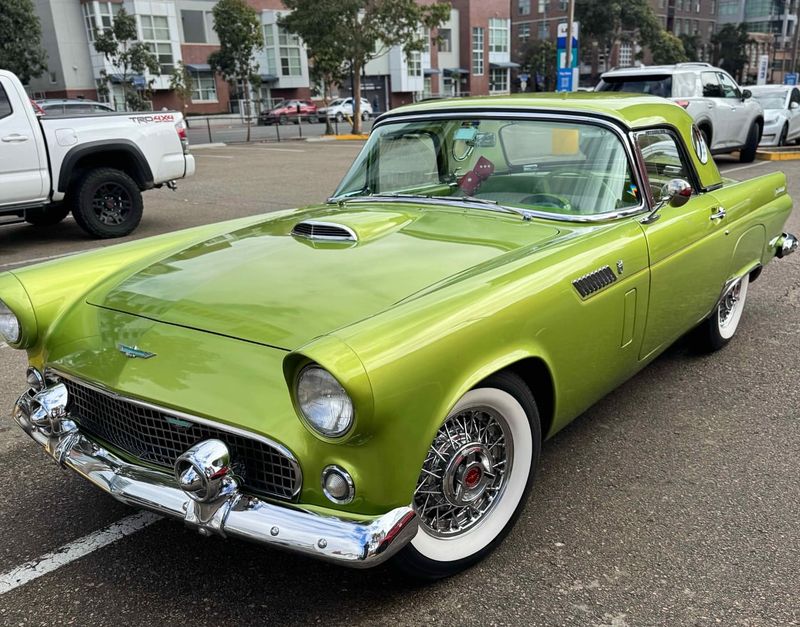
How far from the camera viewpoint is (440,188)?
12.0 ft

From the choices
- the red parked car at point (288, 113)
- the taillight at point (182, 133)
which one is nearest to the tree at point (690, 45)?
the red parked car at point (288, 113)

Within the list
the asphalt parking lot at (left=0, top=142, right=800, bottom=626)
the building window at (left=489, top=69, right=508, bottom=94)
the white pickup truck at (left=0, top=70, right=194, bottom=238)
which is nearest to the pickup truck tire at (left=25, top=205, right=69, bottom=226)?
the white pickup truck at (left=0, top=70, right=194, bottom=238)

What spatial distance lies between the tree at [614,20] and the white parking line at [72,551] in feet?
209

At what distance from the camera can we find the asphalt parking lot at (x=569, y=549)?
2266 mm

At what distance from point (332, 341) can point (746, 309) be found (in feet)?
14.0

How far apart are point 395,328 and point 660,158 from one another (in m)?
2.33

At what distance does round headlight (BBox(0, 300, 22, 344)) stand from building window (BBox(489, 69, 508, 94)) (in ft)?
227

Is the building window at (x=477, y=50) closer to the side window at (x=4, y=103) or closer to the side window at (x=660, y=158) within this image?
the side window at (x=4, y=103)

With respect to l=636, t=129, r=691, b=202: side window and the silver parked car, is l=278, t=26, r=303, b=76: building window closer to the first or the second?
the silver parked car

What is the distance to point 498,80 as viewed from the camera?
69.2 m

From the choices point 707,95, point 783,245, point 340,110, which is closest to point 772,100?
point 707,95

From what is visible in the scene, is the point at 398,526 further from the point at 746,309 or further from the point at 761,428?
the point at 746,309

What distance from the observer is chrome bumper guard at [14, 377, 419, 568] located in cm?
192

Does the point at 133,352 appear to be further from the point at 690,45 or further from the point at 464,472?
the point at 690,45
